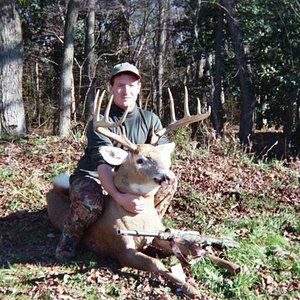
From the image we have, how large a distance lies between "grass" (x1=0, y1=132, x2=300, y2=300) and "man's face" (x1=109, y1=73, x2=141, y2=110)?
1382mm

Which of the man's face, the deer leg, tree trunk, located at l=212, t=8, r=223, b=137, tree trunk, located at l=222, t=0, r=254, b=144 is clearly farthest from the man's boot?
tree trunk, located at l=212, t=8, r=223, b=137

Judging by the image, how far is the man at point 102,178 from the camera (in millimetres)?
4477

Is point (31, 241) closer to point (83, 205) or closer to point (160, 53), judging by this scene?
point (83, 205)

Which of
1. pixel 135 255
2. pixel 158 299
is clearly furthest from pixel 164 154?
pixel 158 299

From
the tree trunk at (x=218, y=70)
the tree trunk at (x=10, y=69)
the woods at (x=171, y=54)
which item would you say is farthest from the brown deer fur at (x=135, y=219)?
the tree trunk at (x=218, y=70)

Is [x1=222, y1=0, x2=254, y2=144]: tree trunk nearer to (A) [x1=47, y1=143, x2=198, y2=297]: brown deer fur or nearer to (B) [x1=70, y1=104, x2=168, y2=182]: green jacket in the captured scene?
(B) [x1=70, y1=104, x2=168, y2=182]: green jacket

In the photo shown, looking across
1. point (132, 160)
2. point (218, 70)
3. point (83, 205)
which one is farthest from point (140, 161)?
point (218, 70)

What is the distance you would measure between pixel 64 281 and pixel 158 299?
2.45 feet

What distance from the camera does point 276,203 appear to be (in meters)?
6.42

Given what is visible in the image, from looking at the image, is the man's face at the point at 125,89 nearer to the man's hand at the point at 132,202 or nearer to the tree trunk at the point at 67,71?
the man's hand at the point at 132,202

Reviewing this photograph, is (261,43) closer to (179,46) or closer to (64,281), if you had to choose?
(179,46)

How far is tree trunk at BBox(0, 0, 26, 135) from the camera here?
9805mm

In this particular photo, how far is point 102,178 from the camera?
177 inches

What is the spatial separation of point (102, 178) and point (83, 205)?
0.28m
